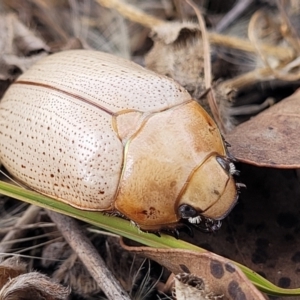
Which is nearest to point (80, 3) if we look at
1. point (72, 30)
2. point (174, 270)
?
point (72, 30)

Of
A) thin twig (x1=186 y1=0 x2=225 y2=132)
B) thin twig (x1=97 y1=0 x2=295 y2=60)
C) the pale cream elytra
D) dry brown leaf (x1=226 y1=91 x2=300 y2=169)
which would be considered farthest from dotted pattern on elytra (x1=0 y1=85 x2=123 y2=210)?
thin twig (x1=97 y1=0 x2=295 y2=60)

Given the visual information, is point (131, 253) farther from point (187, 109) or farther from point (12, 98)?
point (12, 98)

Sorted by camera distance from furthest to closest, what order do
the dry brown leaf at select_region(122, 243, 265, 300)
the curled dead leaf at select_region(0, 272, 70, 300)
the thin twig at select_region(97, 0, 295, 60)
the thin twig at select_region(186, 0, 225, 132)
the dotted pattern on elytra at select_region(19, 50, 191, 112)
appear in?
the thin twig at select_region(97, 0, 295, 60), the thin twig at select_region(186, 0, 225, 132), the dotted pattern on elytra at select_region(19, 50, 191, 112), the curled dead leaf at select_region(0, 272, 70, 300), the dry brown leaf at select_region(122, 243, 265, 300)

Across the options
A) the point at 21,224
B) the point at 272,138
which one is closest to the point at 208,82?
the point at 272,138

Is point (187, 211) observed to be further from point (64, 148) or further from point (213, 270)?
point (64, 148)

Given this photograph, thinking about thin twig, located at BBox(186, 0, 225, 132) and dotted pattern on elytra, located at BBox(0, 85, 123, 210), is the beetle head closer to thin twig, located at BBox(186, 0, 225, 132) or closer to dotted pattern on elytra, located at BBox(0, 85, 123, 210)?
dotted pattern on elytra, located at BBox(0, 85, 123, 210)

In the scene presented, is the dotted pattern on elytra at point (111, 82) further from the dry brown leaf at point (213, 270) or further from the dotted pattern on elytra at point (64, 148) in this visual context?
the dry brown leaf at point (213, 270)
